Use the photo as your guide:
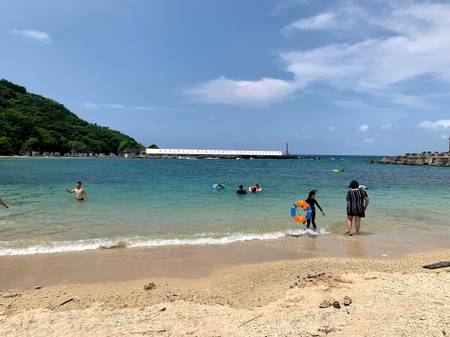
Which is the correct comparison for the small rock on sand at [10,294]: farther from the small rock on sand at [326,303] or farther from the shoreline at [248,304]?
the small rock on sand at [326,303]

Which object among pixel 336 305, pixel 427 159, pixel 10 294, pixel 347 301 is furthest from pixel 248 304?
pixel 427 159

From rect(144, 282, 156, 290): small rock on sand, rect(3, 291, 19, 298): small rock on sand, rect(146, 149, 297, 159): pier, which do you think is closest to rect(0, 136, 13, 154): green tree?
rect(146, 149, 297, 159): pier

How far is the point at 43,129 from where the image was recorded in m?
118

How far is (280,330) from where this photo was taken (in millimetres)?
4020

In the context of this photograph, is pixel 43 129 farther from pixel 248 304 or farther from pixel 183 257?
pixel 248 304

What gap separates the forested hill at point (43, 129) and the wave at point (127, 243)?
105 meters

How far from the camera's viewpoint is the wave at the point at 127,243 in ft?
26.7

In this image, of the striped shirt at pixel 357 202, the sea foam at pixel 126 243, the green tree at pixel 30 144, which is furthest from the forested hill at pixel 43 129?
the striped shirt at pixel 357 202

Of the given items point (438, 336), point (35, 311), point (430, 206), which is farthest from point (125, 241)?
point (430, 206)

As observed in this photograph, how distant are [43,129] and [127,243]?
413 feet

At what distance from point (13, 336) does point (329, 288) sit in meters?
4.51

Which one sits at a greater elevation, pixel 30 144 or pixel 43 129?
pixel 43 129

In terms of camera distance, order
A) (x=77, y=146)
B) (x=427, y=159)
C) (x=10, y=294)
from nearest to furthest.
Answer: (x=10, y=294) < (x=427, y=159) < (x=77, y=146)

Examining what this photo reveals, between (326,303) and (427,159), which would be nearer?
(326,303)
